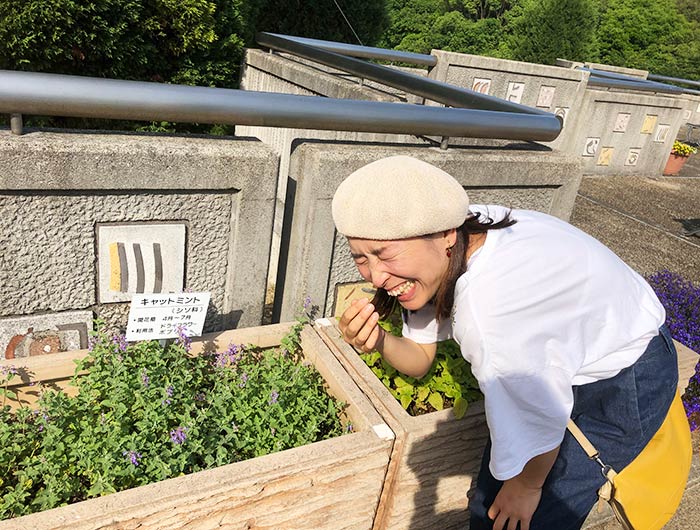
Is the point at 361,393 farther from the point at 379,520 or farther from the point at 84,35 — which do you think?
the point at 84,35

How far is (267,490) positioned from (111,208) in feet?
3.44

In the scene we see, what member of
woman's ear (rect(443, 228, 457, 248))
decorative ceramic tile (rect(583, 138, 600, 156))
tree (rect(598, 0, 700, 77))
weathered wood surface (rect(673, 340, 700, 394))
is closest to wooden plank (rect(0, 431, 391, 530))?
woman's ear (rect(443, 228, 457, 248))

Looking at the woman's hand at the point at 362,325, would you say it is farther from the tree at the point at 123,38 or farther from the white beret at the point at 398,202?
the tree at the point at 123,38

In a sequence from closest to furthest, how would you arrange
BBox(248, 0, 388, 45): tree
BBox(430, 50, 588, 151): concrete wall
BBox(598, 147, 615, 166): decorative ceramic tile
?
BBox(430, 50, 588, 151): concrete wall < BBox(598, 147, 615, 166): decorative ceramic tile < BBox(248, 0, 388, 45): tree

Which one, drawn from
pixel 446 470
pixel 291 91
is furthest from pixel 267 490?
pixel 291 91

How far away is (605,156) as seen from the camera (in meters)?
9.52

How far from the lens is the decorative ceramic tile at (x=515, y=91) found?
28.6ft

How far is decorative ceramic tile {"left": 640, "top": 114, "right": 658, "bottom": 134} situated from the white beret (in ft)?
31.6

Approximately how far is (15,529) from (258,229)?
3.97ft

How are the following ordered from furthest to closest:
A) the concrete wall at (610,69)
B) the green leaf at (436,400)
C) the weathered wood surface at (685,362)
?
the concrete wall at (610,69) → the weathered wood surface at (685,362) → the green leaf at (436,400)

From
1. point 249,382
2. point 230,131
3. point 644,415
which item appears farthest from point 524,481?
point 230,131

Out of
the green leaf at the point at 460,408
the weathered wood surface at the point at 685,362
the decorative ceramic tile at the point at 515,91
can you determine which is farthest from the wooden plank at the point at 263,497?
the decorative ceramic tile at the point at 515,91

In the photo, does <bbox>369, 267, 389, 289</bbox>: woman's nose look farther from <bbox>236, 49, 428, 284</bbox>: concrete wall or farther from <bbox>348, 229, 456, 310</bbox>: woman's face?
<bbox>236, 49, 428, 284</bbox>: concrete wall

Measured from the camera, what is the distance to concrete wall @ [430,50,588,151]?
8008 millimetres
